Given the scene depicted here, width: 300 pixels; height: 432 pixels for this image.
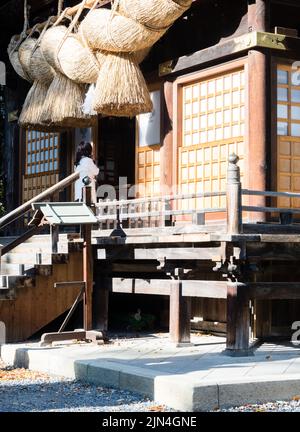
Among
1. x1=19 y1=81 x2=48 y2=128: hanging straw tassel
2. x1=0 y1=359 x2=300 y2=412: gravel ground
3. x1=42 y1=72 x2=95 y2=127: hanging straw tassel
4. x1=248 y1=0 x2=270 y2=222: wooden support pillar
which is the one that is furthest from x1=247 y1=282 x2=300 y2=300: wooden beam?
x1=19 y1=81 x2=48 y2=128: hanging straw tassel

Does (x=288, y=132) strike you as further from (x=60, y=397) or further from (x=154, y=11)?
(x=60, y=397)

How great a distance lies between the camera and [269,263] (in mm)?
11484

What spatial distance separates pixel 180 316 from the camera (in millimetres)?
10672

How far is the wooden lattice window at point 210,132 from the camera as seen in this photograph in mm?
11836

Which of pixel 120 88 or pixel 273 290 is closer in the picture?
pixel 273 290

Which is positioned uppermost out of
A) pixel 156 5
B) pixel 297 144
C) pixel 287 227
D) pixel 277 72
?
pixel 156 5

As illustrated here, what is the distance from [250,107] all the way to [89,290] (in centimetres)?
338

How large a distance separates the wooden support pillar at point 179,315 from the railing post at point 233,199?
1.40 meters

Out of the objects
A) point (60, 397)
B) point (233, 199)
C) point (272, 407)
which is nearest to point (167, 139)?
point (233, 199)

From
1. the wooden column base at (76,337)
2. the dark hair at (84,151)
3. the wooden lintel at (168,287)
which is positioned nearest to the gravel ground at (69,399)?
the wooden column base at (76,337)

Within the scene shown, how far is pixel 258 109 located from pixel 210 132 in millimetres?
1207
